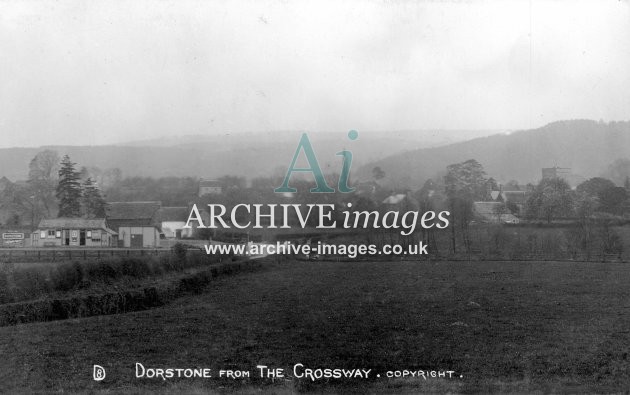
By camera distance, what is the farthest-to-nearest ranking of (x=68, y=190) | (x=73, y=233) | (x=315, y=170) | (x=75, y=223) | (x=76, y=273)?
1. (x=76, y=273)
2. (x=73, y=233)
3. (x=75, y=223)
4. (x=68, y=190)
5. (x=315, y=170)

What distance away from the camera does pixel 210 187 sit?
934cm

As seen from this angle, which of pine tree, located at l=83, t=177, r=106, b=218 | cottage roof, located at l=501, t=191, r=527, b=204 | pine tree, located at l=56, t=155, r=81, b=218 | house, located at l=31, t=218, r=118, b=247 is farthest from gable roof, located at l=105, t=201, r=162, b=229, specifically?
cottage roof, located at l=501, t=191, r=527, b=204

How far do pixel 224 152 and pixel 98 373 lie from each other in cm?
404

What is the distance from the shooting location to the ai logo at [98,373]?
7457mm

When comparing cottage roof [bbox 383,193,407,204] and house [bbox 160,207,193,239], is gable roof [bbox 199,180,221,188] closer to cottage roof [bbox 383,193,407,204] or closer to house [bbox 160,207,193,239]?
house [bbox 160,207,193,239]

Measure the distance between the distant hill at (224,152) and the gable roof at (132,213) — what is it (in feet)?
1.94

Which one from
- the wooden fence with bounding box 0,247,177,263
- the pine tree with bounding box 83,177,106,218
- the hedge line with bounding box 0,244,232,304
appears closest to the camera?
the pine tree with bounding box 83,177,106,218

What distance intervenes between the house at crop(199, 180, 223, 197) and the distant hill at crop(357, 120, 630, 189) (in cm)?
248

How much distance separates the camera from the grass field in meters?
7.43

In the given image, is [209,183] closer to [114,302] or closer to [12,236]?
[12,236]

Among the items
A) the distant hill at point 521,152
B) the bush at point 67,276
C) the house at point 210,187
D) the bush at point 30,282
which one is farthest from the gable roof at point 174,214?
the bush at point 30,282

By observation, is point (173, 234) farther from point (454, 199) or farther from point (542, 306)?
point (542, 306)

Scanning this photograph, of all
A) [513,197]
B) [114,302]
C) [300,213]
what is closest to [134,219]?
[300,213]

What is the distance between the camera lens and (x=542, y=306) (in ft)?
42.4
